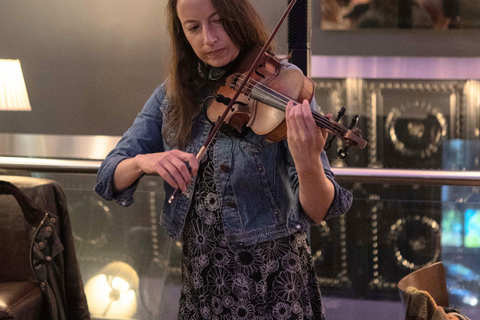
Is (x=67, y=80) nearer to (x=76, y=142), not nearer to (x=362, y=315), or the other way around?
(x=76, y=142)

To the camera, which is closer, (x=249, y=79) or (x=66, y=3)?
(x=249, y=79)

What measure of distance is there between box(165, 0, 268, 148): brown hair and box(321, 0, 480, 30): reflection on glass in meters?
1.79

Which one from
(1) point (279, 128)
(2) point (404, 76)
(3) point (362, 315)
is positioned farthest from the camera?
(2) point (404, 76)

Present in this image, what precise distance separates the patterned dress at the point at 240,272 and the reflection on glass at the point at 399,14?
1.96 metres

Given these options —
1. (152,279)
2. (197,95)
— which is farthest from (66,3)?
(197,95)

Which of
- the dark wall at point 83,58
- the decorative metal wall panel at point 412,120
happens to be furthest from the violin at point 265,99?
the decorative metal wall panel at point 412,120

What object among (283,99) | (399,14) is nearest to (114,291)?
(283,99)

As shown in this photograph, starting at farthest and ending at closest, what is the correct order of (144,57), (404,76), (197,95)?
(404,76) < (144,57) < (197,95)

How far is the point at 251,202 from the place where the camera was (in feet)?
3.24

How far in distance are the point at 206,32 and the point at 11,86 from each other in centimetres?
138

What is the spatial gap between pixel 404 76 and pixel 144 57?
4.87ft

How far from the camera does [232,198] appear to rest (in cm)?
98

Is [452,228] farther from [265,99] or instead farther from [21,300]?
[21,300]

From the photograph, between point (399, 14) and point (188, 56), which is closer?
point (188, 56)
